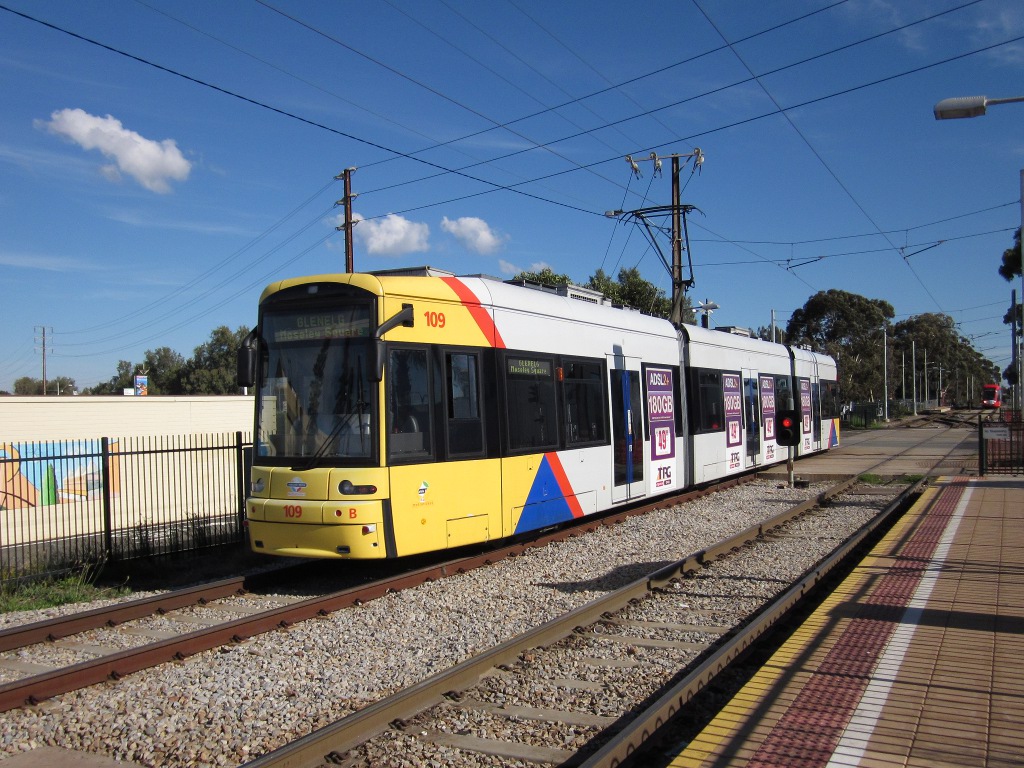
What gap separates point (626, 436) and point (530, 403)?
124 inches

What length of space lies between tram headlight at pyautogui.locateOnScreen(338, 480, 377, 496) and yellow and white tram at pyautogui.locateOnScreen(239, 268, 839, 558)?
0.01 metres

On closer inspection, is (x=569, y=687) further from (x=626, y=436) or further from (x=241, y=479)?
(x=241, y=479)

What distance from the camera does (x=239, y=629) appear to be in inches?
299

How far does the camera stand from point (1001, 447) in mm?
22031

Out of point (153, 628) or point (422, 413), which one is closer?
point (153, 628)

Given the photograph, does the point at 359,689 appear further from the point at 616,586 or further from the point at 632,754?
the point at 616,586

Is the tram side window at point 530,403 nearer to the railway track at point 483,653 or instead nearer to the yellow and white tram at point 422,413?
the yellow and white tram at point 422,413

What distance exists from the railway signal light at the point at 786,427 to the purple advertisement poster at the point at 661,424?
3372 millimetres

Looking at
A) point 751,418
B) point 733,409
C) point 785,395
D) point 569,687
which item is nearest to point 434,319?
point 569,687

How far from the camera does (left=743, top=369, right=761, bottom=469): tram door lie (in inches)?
824

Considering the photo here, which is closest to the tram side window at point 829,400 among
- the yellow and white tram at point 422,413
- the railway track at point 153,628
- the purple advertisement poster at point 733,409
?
the purple advertisement poster at point 733,409

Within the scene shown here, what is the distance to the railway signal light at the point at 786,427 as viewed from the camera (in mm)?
18372

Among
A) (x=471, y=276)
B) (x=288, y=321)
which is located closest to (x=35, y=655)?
(x=288, y=321)

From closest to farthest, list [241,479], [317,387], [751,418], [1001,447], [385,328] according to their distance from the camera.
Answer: [385,328], [317,387], [241,479], [751,418], [1001,447]
